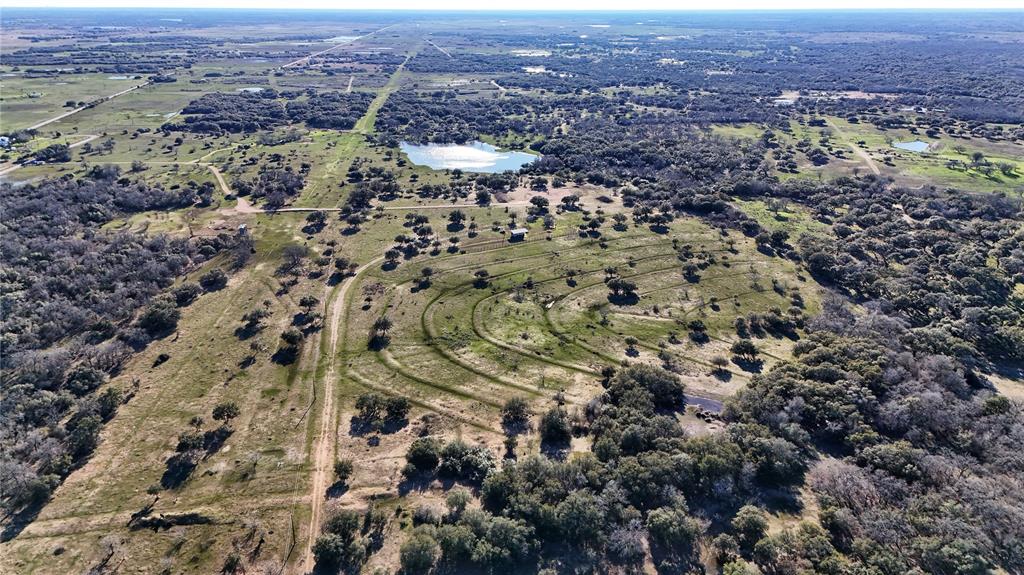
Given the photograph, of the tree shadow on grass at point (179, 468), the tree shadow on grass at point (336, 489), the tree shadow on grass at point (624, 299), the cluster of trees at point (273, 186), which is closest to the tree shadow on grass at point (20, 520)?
the tree shadow on grass at point (179, 468)

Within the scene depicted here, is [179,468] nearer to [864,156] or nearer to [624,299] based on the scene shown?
[624,299]

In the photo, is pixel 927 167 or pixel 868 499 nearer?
pixel 868 499

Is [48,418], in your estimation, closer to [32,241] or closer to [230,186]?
[32,241]

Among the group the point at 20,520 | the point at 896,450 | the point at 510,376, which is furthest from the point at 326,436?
the point at 896,450

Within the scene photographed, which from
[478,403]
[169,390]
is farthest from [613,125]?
[169,390]

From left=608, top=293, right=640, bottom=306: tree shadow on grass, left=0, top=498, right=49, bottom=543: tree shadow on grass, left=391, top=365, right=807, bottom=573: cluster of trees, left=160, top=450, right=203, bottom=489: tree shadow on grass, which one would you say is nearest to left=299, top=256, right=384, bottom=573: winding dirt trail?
left=391, top=365, right=807, bottom=573: cluster of trees

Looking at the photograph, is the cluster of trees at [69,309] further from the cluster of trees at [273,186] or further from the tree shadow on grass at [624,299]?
the tree shadow on grass at [624,299]
